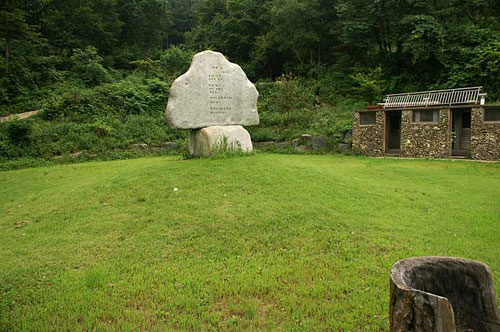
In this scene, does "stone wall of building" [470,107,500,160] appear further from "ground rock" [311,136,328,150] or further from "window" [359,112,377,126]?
"ground rock" [311,136,328,150]

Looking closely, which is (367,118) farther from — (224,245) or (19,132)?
(19,132)

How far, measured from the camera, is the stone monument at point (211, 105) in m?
9.60

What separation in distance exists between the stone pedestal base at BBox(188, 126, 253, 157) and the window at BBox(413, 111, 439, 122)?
902 cm

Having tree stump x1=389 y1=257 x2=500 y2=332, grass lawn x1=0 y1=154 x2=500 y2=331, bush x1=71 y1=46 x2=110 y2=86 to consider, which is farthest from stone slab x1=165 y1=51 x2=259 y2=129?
bush x1=71 y1=46 x2=110 y2=86

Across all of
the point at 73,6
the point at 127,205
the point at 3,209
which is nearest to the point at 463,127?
the point at 127,205

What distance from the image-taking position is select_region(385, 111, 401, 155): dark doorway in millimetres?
Answer: 17056

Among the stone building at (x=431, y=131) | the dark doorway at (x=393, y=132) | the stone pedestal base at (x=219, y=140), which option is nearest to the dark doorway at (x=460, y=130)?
the stone building at (x=431, y=131)

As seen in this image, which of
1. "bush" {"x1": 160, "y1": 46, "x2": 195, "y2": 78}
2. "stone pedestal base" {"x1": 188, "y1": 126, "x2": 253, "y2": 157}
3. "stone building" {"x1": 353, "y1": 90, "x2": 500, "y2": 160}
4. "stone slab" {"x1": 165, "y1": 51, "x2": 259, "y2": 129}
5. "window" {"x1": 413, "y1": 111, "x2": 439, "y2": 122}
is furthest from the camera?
"bush" {"x1": 160, "y1": 46, "x2": 195, "y2": 78}

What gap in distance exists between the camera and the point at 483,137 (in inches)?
544

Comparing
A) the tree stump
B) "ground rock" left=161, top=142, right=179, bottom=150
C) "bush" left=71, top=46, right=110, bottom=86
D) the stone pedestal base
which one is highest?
"bush" left=71, top=46, right=110, bottom=86

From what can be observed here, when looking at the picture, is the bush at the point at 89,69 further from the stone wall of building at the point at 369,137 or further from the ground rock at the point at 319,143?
the stone wall of building at the point at 369,137

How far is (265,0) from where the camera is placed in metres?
30.6

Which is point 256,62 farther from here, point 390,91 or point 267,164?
point 267,164

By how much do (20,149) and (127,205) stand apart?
35.7 ft
